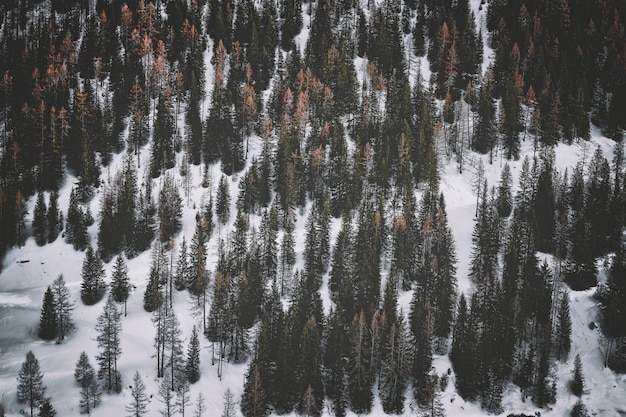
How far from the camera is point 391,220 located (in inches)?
4087

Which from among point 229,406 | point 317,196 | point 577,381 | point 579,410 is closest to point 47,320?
point 229,406

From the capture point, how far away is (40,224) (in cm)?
9625

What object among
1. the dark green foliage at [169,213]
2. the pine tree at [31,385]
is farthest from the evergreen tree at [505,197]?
the pine tree at [31,385]

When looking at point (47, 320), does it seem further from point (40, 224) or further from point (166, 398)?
point (40, 224)

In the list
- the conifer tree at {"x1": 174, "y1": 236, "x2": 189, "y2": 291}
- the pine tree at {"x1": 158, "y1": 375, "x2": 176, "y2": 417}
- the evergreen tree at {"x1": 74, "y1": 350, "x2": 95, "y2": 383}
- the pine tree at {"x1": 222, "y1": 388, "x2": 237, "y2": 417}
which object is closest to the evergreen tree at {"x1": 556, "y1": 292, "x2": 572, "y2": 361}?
the pine tree at {"x1": 222, "y1": 388, "x2": 237, "y2": 417}

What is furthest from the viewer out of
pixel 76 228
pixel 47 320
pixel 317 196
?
pixel 317 196

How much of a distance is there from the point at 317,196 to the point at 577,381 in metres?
62.7

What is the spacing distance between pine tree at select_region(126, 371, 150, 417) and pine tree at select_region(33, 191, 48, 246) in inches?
1807

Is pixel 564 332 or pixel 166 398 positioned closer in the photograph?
pixel 166 398

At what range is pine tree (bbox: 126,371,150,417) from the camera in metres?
62.0

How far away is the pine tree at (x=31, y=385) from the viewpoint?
60.6 meters

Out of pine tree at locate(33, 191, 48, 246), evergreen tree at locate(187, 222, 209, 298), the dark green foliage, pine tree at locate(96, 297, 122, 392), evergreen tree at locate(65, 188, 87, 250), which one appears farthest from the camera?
the dark green foliage

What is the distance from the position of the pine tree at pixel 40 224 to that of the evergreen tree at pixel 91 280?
16852mm

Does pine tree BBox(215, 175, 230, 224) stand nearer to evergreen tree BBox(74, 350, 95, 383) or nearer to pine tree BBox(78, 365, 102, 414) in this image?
evergreen tree BBox(74, 350, 95, 383)
